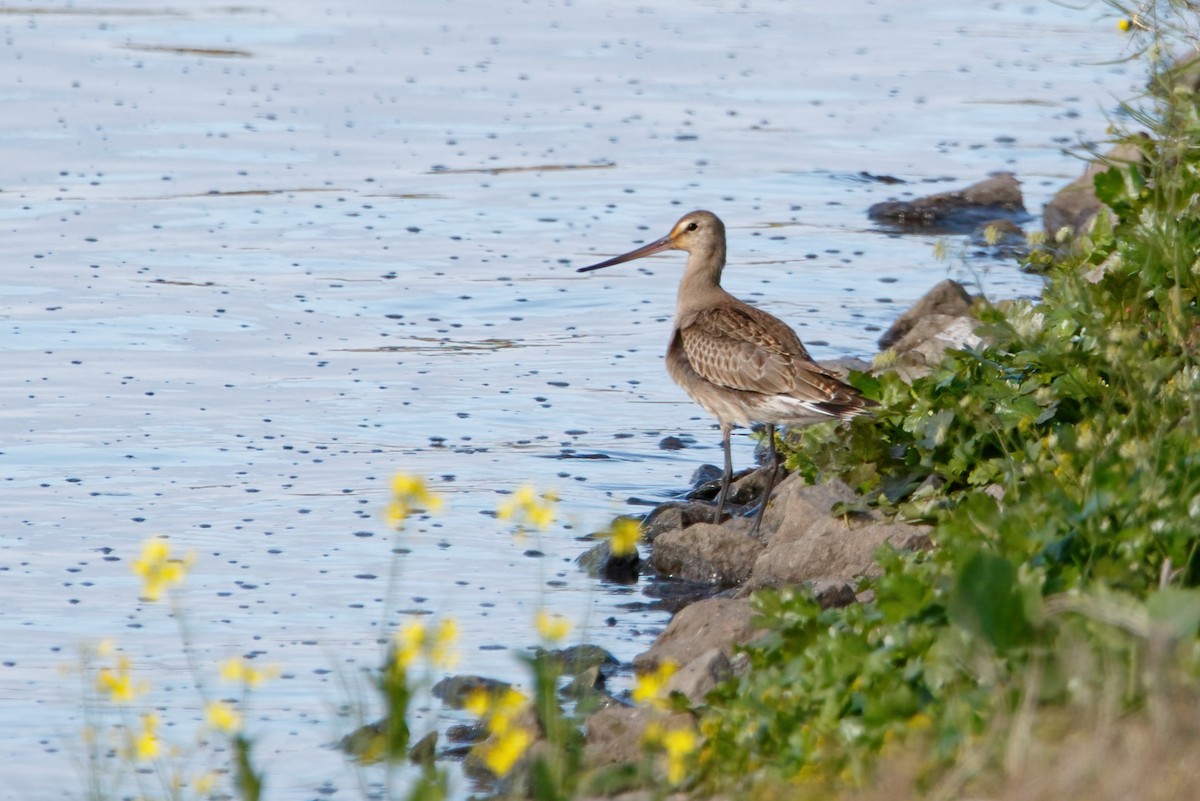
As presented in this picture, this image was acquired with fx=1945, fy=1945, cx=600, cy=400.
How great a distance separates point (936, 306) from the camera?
11.3 m

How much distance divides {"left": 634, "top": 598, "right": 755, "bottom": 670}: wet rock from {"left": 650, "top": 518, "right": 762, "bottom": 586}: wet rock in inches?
37.0

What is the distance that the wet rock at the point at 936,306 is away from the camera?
1123 cm

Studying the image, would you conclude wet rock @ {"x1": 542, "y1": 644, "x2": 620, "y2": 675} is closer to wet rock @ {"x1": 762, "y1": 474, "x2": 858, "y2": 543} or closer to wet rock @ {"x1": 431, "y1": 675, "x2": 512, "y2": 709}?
wet rock @ {"x1": 431, "y1": 675, "x2": 512, "y2": 709}

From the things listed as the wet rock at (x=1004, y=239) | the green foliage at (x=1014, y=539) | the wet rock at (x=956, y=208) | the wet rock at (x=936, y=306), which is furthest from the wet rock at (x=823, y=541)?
the wet rock at (x=956, y=208)

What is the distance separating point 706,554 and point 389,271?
523 cm

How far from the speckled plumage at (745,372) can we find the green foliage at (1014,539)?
0.48 m

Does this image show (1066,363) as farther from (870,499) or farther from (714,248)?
(714,248)

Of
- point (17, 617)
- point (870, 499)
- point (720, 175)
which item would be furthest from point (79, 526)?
point (720, 175)

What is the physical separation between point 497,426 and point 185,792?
445cm

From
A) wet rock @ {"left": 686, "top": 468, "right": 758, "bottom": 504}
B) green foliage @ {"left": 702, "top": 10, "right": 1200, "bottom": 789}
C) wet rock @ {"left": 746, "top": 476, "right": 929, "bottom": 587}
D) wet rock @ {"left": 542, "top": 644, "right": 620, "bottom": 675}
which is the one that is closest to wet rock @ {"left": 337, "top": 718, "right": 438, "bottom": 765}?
wet rock @ {"left": 542, "top": 644, "right": 620, "bottom": 675}

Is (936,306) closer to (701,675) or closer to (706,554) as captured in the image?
(706,554)

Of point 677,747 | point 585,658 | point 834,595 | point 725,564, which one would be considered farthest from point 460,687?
point 677,747

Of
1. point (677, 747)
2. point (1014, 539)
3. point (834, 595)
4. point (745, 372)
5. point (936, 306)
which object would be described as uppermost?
point (1014, 539)

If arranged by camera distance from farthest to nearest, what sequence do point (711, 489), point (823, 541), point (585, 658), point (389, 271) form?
point (389, 271) → point (711, 489) → point (823, 541) → point (585, 658)
